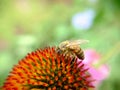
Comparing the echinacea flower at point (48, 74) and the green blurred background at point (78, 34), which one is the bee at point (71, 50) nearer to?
the echinacea flower at point (48, 74)

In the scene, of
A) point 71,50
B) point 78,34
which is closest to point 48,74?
point 71,50

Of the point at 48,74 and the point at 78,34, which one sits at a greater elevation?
the point at 78,34

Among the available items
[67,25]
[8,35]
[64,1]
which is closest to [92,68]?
[67,25]

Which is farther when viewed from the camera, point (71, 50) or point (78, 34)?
point (78, 34)

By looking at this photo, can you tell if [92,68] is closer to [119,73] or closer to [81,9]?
[119,73]

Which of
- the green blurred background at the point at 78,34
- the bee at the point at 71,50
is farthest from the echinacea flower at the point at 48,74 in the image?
the green blurred background at the point at 78,34

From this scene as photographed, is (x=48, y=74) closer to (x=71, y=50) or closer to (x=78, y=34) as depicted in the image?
(x=71, y=50)

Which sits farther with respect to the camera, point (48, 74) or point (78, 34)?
point (78, 34)

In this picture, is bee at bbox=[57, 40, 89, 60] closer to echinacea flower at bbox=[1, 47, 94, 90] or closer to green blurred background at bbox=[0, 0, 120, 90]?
echinacea flower at bbox=[1, 47, 94, 90]
